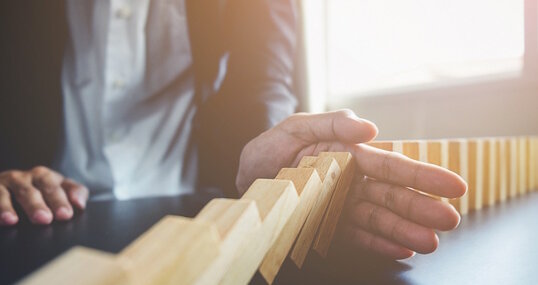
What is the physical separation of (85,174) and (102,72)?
10.5 inches

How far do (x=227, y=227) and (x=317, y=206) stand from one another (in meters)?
0.13

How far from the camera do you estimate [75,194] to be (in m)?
0.74

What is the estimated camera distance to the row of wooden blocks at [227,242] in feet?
0.55

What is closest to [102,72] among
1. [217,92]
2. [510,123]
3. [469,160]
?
[217,92]

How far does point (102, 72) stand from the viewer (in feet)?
3.36

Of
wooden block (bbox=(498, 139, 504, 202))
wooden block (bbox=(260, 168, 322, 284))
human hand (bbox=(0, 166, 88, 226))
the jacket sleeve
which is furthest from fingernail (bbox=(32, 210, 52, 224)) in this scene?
wooden block (bbox=(498, 139, 504, 202))

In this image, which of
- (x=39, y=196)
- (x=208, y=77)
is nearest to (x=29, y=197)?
(x=39, y=196)

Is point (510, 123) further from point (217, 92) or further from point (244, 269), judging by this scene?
point (244, 269)

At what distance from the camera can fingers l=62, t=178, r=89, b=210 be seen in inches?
28.3

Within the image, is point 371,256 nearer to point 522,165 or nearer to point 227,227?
point 227,227

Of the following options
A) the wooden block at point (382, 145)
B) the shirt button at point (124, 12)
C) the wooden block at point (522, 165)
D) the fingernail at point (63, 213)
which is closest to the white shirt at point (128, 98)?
the shirt button at point (124, 12)

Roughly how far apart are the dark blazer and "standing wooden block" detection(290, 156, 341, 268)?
1.57ft

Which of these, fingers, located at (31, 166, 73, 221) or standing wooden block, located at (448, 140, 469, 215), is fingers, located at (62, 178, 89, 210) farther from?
standing wooden block, located at (448, 140, 469, 215)

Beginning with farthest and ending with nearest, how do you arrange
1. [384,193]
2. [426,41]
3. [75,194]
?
1. [426,41]
2. [75,194]
3. [384,193]
